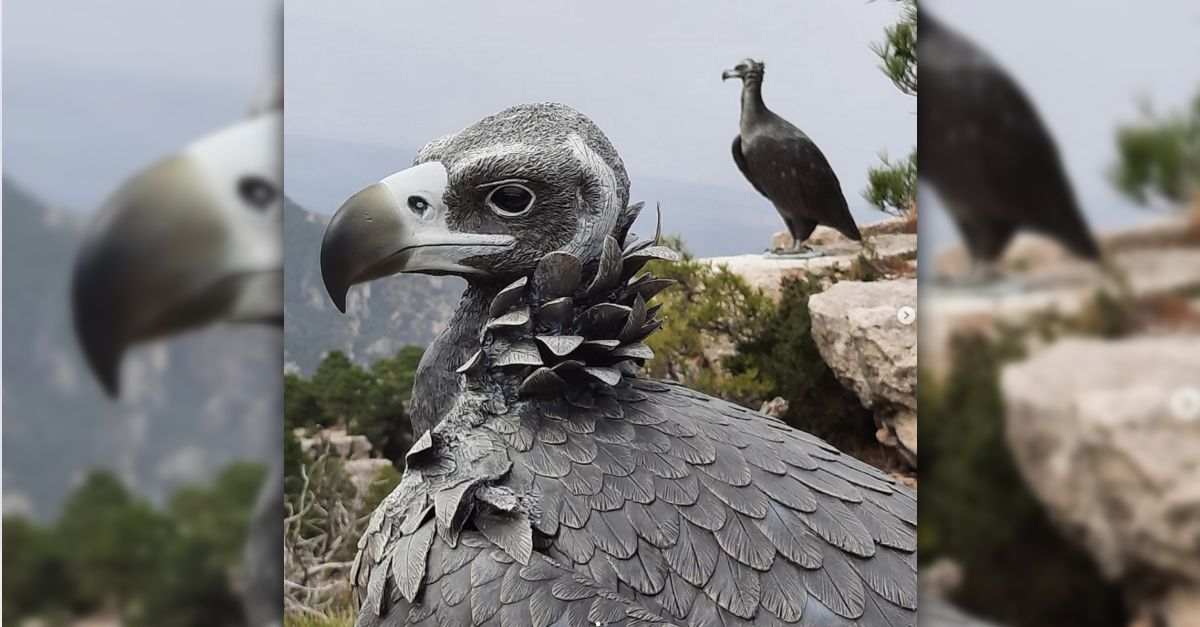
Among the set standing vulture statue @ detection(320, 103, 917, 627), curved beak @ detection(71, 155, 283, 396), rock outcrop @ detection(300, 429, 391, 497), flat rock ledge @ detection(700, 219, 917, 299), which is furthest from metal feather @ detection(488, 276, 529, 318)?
rock outcrop @ detection(300, 429, 391, 497)

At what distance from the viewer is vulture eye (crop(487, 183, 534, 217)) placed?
1131 millimetres

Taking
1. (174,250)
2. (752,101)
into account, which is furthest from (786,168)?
(174,250)

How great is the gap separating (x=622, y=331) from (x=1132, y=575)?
0.66 metres

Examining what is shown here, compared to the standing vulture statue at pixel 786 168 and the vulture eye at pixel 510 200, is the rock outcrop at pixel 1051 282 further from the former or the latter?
the standing vulture statue at pixel 786 168

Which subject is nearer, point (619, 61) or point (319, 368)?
point (619, 61)

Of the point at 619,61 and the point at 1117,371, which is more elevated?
the point at 619,61

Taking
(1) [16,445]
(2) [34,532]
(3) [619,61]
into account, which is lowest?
(2) [34,532]

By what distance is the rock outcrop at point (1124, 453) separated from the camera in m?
0.58

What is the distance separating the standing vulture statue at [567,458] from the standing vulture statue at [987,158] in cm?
51

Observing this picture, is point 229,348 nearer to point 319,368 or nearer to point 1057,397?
point 319,368

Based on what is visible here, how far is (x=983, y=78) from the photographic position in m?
0.64

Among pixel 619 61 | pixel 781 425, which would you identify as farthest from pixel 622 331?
pixel 619 61

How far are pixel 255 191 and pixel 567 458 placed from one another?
729 millimetres

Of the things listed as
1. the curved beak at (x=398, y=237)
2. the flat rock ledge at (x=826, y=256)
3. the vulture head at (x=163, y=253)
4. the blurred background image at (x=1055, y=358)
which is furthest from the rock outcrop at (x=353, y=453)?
the blurred background image at (x=1055, y=358)
